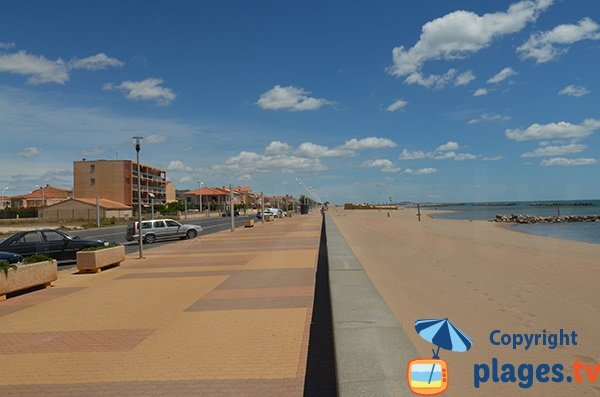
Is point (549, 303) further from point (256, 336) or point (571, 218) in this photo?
point (571, 218)

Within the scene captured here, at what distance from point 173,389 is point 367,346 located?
2.00 meters

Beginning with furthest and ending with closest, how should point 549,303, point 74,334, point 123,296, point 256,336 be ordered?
1. point 123,296
2. point 549,303
3. point 74,334
4. point 256,336

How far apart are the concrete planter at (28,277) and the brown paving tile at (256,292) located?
4.21 metres

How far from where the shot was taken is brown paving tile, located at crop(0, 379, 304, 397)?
484 cm

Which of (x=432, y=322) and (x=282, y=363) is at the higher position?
(x=432, y=322)

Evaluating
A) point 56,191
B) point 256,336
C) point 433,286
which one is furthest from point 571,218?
point 56,191

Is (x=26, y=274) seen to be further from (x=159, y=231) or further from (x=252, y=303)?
(x=159, y=231)

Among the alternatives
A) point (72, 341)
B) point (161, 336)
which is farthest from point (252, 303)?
point (72, 341)

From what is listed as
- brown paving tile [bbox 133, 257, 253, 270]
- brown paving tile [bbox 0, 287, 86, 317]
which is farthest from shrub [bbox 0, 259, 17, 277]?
brown paving tile [bbox 133, 257, 253, 270]

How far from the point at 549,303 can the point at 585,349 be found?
3.18 meters

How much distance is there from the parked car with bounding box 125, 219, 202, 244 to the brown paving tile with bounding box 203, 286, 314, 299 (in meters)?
19.4

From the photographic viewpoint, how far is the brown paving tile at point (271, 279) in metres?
11.2

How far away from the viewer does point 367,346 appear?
434cm

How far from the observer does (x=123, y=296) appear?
10391 millimetres
